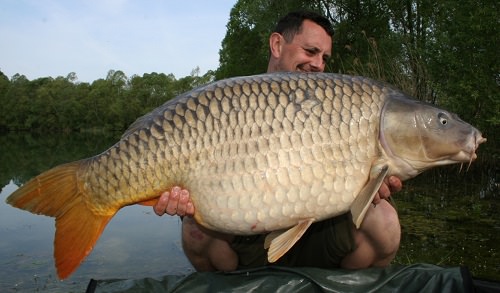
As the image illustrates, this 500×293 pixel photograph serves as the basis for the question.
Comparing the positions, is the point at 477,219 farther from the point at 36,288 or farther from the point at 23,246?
the point at 23,246

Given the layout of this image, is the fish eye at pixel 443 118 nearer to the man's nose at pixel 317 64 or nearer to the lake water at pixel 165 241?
the man's nose at pixel 317 64

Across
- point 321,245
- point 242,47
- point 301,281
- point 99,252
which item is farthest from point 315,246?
point 242,47

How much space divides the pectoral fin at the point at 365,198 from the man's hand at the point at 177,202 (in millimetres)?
511

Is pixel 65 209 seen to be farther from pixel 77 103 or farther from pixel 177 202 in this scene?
pixel 77 103

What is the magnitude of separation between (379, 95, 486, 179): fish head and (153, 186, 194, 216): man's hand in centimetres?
63

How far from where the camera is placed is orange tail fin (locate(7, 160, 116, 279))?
57.2 inches

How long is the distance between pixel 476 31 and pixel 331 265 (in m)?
7.40

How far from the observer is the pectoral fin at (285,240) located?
1.46 meters

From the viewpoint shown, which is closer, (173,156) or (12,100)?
(173,156)

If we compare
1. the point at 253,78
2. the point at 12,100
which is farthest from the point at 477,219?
the point at 12,100

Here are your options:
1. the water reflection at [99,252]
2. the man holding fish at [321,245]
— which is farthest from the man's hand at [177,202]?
the water reflection at [99,252]

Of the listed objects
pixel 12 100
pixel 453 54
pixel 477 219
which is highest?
pixel 12 100

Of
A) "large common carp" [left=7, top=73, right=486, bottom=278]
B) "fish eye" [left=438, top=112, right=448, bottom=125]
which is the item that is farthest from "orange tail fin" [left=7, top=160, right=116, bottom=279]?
"fish eye" [left=438, top=112, right=448, bottom=125]

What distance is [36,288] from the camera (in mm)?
3381
